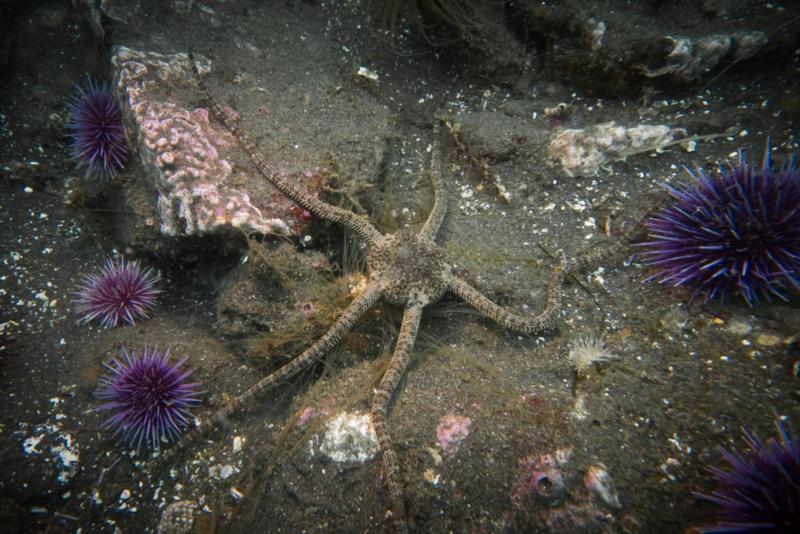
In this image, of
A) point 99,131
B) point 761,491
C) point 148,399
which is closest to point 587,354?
point 761,491

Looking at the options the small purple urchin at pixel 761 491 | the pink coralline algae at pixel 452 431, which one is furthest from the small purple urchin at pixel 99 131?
the small purple urchin at pixel 761 491

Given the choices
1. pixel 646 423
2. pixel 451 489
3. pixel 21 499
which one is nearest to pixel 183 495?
pixel 21 499

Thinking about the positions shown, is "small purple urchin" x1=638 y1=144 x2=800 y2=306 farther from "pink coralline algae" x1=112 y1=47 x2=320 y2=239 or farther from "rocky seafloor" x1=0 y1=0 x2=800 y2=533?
"pink coralline algae" x1=112 y1=47 x2=320 y2=239

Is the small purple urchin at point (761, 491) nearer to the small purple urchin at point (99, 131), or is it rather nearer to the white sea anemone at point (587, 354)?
the white sea anemone at point (587, 354)

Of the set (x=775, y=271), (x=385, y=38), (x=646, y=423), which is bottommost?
(x=646, y=423)

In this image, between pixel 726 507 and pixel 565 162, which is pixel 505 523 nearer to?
pixel 726 507

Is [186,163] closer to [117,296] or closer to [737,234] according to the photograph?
[117,296]
